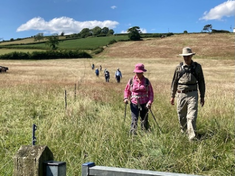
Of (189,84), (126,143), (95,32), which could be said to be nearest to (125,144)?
(126,143)

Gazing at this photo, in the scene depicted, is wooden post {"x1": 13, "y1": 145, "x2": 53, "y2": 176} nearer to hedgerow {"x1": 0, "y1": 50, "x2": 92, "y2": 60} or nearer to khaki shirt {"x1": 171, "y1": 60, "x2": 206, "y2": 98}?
khaki shirt {"x1": 171, "y1": 60, "x2": 206, "y2": 98}

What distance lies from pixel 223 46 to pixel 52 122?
71231 millimetres

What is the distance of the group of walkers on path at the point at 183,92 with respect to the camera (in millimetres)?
5898

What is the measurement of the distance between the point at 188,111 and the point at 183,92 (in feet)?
1.30

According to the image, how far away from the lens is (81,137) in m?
5.38

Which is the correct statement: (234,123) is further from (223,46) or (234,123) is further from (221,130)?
(223,46)

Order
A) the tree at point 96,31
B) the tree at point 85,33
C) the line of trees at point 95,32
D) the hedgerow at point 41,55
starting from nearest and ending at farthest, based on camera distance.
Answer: the hedgerow at point 41,55
the line of trees at point 95,32
the tree at point 85,33
the tree at point 96,31

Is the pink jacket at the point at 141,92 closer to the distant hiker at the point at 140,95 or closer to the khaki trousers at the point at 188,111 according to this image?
the distant hiker at the point at 140,95

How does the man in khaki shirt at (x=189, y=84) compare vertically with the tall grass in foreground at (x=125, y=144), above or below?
above

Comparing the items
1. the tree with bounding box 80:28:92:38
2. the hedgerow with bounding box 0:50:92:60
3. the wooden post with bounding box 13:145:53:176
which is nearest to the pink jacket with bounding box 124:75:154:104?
the wooden post with bounding box 13:145:53:176

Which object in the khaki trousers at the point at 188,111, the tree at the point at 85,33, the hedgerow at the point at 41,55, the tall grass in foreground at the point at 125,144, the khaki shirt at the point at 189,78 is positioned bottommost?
the tall grass in foreground at the point at 125,144

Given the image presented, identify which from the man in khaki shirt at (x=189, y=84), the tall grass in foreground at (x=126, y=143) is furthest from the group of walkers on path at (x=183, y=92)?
the tall grass in foreground at (x=126, y=143)

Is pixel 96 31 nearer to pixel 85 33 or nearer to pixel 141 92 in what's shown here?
pixel 85 33

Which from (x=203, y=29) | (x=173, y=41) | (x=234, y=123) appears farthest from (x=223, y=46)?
(x=234, y=123)
